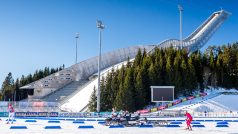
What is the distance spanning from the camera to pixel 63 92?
215ft

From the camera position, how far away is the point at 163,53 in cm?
6206

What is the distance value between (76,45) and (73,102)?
90.2 feet

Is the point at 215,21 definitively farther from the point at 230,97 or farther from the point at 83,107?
the point at 83,107

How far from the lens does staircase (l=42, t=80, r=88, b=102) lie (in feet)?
203

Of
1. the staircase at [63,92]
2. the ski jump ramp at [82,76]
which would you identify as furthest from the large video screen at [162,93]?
the staircase at [63,92]

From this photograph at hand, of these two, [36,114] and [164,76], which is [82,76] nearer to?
[164,76]

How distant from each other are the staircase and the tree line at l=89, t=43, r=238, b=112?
39.6ft

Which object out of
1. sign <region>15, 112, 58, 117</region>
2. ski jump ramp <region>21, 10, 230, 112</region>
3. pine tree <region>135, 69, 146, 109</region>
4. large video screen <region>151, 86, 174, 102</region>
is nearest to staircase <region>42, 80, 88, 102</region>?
ski jump ramp <region>21, 10, 230, 112</region>

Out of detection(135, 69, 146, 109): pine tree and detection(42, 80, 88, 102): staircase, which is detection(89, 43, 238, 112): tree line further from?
detection(42, 80, 88, 102): staircase

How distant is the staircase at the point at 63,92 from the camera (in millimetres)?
62000

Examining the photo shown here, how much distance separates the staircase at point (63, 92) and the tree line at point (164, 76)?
39.6 ft

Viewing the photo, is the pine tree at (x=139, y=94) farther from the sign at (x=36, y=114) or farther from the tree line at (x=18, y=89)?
the tree line at (x=18, y=89)

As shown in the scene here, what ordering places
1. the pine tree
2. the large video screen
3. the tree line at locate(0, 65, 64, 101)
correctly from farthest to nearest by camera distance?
the tree line at locate(0, 65, 64, 101)
the pine tree
the large video screen

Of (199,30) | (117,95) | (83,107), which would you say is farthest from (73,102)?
(199,30)
